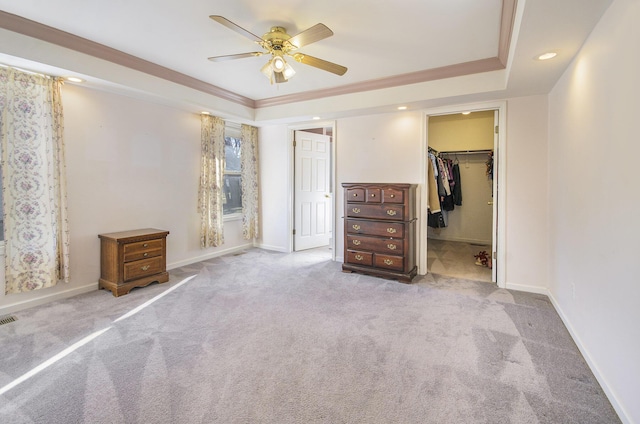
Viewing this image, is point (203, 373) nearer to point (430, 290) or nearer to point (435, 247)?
point (430, 290)

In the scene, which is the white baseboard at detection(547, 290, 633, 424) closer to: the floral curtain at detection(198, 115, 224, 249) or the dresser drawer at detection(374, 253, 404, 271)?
the dresser drawer at detection(374, 253, 404, 271)

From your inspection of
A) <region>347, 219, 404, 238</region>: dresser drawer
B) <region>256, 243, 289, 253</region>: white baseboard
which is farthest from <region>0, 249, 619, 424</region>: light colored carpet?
<region>256, 243, 289, 253</region>: white baseboard

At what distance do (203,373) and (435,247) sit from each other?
4750mm

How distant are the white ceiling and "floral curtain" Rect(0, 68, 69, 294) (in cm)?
30

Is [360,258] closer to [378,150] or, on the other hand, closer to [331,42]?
[378,150]

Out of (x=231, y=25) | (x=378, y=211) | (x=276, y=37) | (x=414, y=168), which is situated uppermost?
(x=276, y=37)

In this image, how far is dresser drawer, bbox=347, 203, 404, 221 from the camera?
3.74 meters

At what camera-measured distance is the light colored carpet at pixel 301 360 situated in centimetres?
161

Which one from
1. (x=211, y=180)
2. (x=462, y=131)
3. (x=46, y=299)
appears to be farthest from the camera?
(x=462, y=131)

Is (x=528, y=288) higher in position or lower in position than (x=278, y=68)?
lower

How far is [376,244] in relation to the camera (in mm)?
3893

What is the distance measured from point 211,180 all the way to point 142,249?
5.05ft

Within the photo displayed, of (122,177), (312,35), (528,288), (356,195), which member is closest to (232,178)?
(122,177)

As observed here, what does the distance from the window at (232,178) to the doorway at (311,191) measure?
100 centimetres
